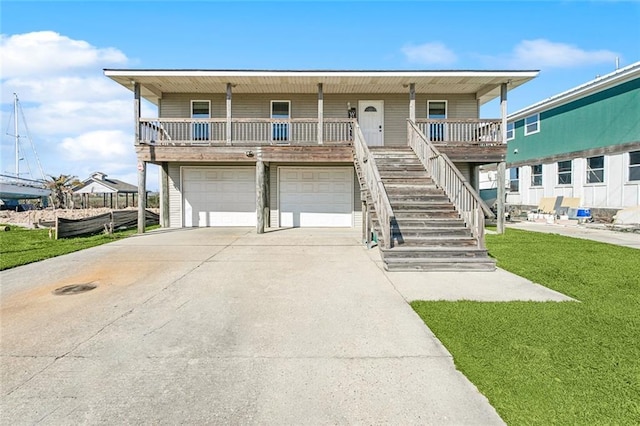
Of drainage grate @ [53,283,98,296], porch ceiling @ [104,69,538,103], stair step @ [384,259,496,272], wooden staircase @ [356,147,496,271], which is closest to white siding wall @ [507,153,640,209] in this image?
porch ceiling @ [104,69,538,103]

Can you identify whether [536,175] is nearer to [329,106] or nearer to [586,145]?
[586,145]

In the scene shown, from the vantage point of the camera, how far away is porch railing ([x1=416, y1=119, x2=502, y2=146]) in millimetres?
11922

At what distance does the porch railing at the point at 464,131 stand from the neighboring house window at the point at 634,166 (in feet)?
22.9

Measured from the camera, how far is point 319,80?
39.3 feet

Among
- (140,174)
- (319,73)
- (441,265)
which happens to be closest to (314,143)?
(319,73)

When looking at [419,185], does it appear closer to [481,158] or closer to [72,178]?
[481,158]

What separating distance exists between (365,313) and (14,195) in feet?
140

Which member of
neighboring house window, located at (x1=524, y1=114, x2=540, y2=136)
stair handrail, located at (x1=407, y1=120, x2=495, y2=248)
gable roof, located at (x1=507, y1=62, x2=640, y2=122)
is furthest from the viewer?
neighboring house window, located at (x1=524, y1=114, x2=540, y2=136)

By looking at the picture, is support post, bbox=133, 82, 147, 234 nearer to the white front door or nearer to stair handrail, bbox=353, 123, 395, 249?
stair handrail, bbox=353, 123, 395, 249

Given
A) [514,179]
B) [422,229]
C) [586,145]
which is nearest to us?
[422,229]

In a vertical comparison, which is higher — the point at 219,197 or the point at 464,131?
the point at 464,131

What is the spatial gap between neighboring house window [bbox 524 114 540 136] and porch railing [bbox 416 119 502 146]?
384 inches

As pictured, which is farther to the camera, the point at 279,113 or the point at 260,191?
the point at 279,113

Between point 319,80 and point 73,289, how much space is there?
31.3 ft
